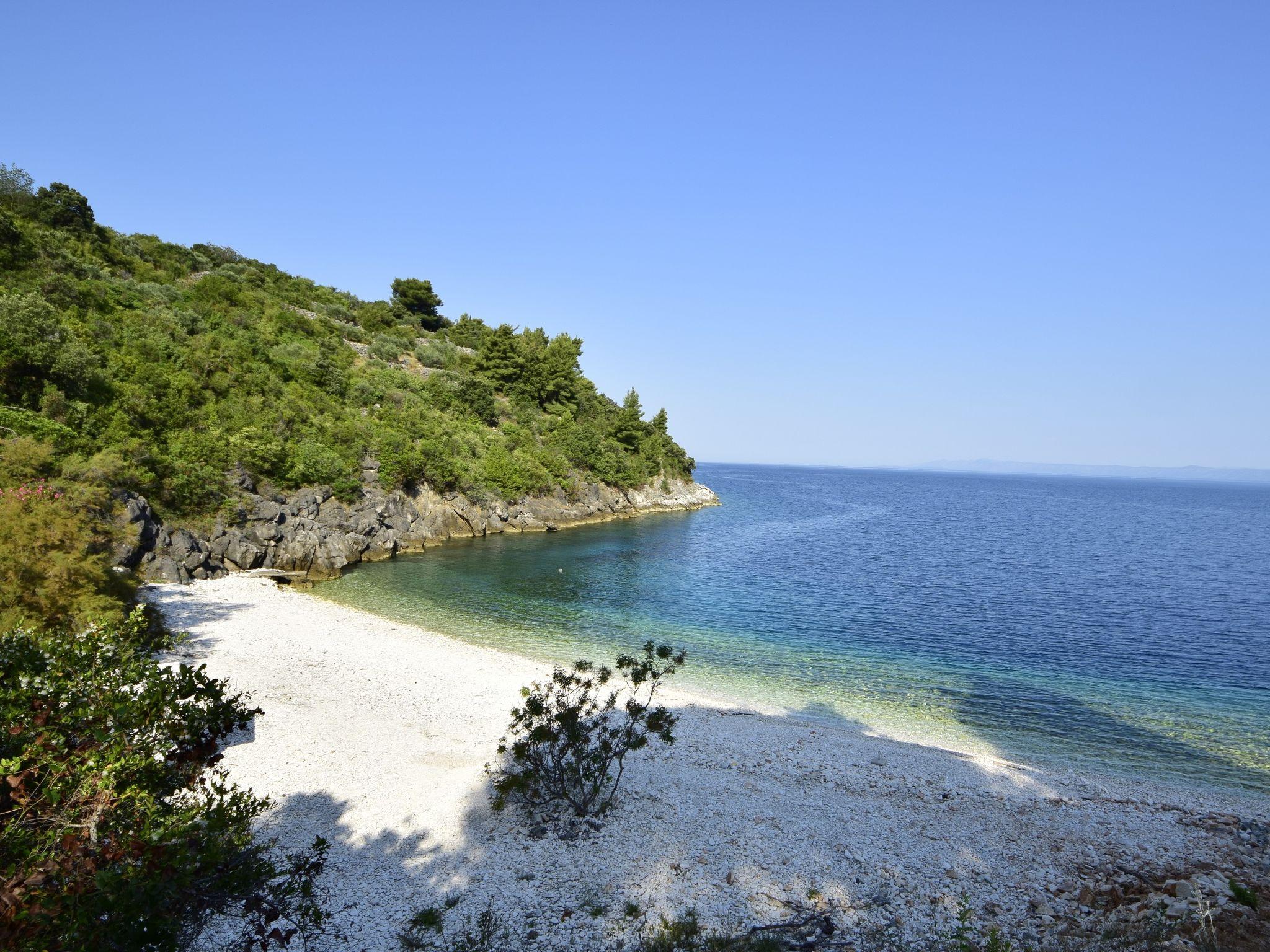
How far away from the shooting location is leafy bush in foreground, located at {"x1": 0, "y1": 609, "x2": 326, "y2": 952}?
4.71 meters

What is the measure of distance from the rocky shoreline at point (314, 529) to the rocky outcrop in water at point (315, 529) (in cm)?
5

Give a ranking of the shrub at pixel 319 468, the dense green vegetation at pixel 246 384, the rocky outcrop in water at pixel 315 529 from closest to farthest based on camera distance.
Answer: the rocky outcrop in water at pixel 315 529
the dense green vegetation at pixel 246 384
the shrub at pixel 319 468

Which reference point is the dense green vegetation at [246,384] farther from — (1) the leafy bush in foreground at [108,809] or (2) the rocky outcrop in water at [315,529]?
(1) the leafy bush in foreground at [108,809]

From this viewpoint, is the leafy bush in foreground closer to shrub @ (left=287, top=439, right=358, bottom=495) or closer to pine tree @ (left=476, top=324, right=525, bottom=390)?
shrub @ (left=287, top=439, right=358, bottom=495)

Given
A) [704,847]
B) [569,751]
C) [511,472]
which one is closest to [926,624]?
[704,847]

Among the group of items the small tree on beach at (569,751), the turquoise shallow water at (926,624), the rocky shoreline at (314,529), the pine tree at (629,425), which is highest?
the pine tree at (629,425)

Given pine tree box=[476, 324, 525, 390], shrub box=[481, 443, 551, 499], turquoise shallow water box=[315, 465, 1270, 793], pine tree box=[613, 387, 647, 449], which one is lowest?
turquoise shallow water box=[315, 465, 1270, 793]

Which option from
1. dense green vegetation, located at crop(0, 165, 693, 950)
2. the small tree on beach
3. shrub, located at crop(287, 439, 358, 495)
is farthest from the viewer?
shrub, located at crop(287, 439, 358, 495)

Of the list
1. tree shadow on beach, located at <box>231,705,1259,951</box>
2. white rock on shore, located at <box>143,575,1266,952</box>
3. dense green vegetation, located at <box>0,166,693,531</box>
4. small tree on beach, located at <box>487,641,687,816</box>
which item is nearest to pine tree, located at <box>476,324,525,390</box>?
dense green vegetation, located at <box>0,166,693,531</box>

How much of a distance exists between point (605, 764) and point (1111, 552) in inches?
2795

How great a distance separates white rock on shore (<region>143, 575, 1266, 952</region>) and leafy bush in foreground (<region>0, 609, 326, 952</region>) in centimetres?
501

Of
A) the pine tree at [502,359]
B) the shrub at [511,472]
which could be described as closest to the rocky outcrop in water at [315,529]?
the shrub at [511,472]

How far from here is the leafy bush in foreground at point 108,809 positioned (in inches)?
186

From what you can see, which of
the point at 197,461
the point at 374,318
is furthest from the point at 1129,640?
the point at 374,318
